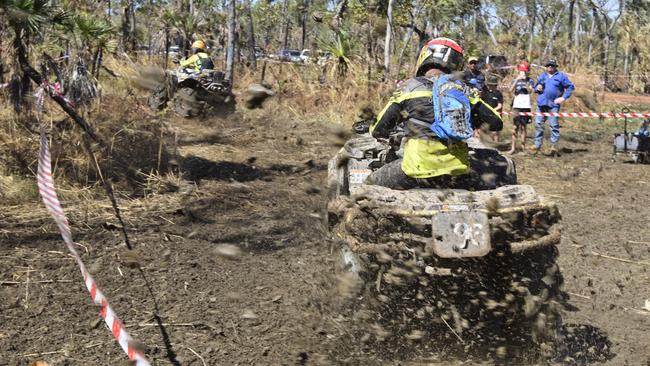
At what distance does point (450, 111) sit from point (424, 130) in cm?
22

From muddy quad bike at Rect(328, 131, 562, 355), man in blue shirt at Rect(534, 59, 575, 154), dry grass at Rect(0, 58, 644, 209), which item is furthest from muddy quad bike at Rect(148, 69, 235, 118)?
muddy quad bike at Rect(328, 131, 562, 355)

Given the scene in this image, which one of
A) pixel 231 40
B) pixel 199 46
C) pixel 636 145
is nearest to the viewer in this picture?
pixel 636 145

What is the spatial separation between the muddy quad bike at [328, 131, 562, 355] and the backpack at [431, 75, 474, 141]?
1.29 feet

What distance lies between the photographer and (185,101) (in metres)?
14.6

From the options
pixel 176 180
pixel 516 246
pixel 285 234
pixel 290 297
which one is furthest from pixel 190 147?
pixel 516 246

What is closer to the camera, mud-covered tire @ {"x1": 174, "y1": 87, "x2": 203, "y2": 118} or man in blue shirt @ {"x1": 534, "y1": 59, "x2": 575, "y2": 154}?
man in blue shirt @ {"x1": 534, "y1": 59, "x2": 575, "y2": 154}

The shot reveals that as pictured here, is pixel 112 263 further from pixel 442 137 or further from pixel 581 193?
pixel 581 193

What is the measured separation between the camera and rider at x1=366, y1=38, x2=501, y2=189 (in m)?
4.59

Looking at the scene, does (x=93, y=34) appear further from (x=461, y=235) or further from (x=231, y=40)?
(x=231, y=40)

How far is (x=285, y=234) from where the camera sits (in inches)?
280

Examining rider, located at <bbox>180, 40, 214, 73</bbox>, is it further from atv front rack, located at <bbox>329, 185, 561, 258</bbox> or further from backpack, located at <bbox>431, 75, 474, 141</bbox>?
atv front rack, located at <bbox>329, 185, 561, 258</bbox>

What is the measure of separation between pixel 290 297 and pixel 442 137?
1.70 m


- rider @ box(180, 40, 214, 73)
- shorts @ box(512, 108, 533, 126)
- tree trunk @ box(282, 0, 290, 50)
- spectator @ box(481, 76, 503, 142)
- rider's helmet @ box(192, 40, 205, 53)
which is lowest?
shorts @ box(512, 108, 533, 126)

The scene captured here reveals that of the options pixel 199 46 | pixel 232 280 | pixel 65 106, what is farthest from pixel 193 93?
pixel 232 280
